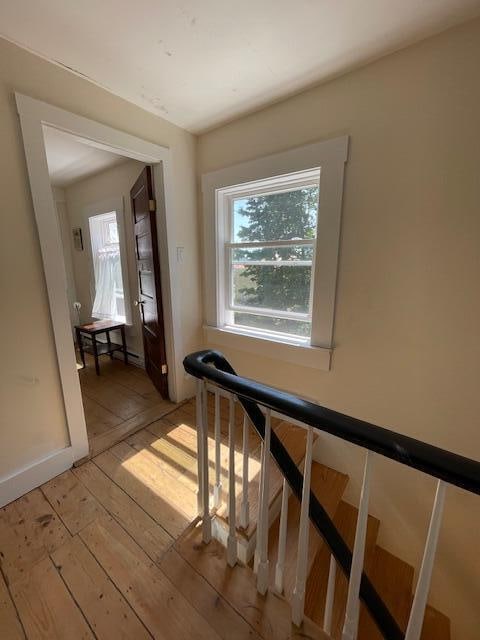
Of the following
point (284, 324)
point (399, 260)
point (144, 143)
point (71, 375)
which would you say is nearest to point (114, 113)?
point (144, 143)

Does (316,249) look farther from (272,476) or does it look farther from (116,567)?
(116,567)

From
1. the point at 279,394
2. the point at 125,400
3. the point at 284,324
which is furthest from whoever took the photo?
the point at 125,400

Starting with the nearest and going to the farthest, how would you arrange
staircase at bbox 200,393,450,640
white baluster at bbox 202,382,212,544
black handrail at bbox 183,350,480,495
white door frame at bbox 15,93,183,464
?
black handrail at bbox 183,350,480,495 → white baluster at bbox 202,382,212,544 → staircase at bbox 200,393,450,640 → white door frame at bbox 15,93,183,464

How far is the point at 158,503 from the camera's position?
4.75 ft

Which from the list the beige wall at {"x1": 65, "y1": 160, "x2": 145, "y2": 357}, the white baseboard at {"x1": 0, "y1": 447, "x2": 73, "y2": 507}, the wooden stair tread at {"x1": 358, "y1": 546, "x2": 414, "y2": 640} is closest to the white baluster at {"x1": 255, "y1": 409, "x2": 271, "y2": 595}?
the wooden stair tread at {"x1": 358, "y1": 546, "x2": 414, "y2": 640}

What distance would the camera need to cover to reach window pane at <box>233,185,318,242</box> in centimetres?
185

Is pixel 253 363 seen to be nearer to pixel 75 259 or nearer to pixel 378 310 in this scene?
pixel 378 310

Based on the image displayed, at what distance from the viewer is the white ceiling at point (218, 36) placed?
112 centimetres

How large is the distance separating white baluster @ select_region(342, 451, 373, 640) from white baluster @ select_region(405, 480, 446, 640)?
0.12 metres

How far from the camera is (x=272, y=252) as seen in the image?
207 cm

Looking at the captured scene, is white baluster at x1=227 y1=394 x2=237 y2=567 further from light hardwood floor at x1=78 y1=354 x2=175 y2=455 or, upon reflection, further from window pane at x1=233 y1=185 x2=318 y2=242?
window pane at x1=233 y1=185 x2=318 y2=242

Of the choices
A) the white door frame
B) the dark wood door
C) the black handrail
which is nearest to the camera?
the black handrail

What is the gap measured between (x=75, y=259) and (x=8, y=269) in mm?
2839

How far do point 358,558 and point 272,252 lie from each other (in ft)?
5.96
